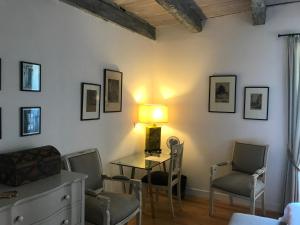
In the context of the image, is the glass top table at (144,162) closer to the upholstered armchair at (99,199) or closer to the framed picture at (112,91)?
the upholstered armchair at (99,199)

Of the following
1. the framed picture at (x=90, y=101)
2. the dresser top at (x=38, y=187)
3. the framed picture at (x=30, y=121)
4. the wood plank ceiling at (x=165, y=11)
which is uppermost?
the wood plank ceiling at (x=165, y=11)

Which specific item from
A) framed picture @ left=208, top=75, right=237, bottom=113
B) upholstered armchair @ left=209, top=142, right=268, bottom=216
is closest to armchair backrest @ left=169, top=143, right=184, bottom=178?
upholstered armchair @ left=209, top=142, right=268, bottom=216

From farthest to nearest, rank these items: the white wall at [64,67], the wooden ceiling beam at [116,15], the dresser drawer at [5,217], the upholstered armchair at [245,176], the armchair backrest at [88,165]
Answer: the upholstered armchair at [245,176], the wooden ceiling beam at [116,15], the armchair backrest at [88,165], the white wall at [64,67], the dresser drawer at [5,217]

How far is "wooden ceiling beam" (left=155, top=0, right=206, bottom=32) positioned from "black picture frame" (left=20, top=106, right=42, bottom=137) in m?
1.56

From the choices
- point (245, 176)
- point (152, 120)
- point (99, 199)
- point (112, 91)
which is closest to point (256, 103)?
point (245, 176)

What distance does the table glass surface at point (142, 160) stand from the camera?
125 inches

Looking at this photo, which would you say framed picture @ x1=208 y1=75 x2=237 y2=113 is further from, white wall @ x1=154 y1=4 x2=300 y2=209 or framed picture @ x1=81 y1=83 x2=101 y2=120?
framed picture @ x1=81 y1=83 x2=101 y2=120

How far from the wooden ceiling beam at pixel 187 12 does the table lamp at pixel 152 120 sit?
116 centimetres

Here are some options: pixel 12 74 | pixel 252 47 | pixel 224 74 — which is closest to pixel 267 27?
pixel 252 47

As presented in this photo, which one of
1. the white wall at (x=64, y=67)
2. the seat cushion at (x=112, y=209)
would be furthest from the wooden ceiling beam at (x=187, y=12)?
the seat cushion at (x=112, y=209)

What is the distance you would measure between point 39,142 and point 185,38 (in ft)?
8.26

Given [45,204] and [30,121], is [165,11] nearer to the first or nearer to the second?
[30,121]

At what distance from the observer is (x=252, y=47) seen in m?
3.52

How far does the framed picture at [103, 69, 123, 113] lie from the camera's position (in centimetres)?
321
